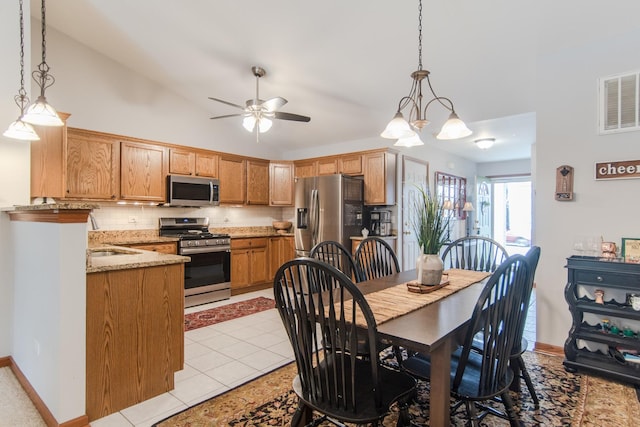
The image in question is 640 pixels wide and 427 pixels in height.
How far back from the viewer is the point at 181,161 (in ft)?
16.1

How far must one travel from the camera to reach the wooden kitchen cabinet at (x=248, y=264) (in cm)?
514

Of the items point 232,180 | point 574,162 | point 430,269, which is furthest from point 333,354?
point 232,180

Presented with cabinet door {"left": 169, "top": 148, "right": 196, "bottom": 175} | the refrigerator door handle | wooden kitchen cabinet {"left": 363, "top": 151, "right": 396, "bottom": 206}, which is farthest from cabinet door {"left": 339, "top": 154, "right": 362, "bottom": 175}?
cabinet door {"left": 169, "top": 148, "right": 196, "bottom": 175}

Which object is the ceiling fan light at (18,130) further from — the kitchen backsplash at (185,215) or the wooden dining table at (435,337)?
the wooden dining table at (435,337)

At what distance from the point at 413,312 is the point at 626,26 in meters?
2.79

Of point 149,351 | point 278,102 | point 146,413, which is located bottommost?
point 146,413

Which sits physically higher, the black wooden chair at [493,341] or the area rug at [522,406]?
the black wooden chair at [493,341]

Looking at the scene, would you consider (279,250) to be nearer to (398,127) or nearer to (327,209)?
(327,209)

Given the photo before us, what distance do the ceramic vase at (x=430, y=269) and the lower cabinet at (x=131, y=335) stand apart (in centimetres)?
167

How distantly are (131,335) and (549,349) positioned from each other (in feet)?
11.0

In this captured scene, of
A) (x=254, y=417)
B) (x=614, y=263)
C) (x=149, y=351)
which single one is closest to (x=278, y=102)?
(x=149, y=351)

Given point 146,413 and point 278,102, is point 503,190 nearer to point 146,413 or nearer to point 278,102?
point 278,102

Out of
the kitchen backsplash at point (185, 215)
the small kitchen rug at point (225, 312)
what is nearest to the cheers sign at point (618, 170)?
the small kitchen rug at point (225, 312)

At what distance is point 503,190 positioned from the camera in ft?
26.3
